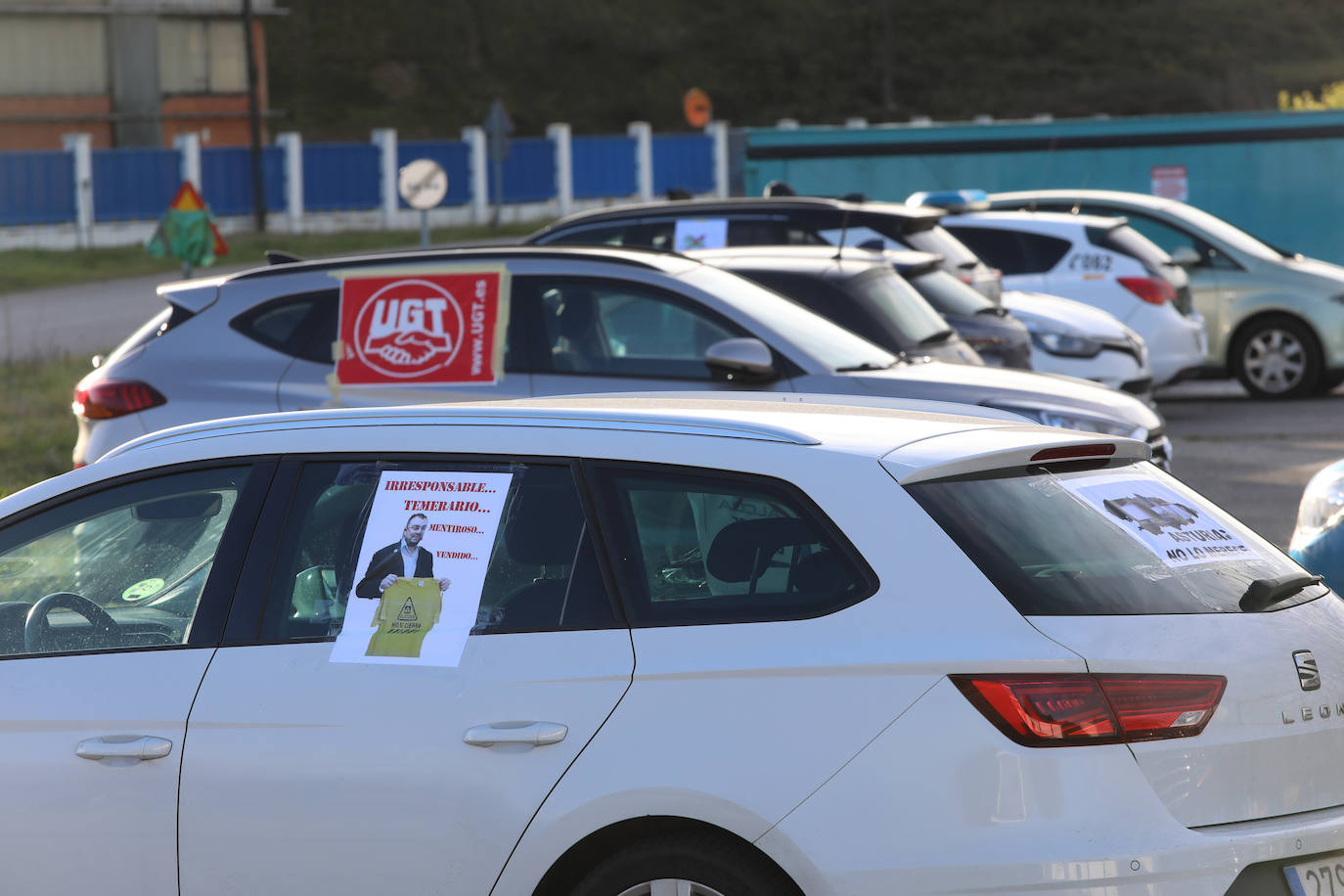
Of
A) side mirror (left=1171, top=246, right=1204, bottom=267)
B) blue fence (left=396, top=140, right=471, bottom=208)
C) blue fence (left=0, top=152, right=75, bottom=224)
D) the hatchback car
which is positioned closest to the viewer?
side mirror (left=1171, top=246, right=1204, bottom=267)

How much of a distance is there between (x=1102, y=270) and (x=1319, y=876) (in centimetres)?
1137

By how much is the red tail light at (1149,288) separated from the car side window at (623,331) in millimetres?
7273

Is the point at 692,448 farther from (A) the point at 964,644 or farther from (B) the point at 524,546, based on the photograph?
(A) the point at 964,644

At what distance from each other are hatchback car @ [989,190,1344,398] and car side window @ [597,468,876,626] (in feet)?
A: 39.1

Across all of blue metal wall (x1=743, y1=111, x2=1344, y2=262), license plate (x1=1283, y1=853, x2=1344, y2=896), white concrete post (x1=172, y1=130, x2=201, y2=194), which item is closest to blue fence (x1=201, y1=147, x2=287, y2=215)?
white concrete post (x1=172, y1=130, x2=201, y2=194)

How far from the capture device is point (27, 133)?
132 feet

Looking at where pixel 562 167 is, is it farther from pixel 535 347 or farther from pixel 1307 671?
pixel 1307 671

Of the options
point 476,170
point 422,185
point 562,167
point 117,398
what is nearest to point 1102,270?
point 422,185

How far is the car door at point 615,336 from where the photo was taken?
24.8 feet

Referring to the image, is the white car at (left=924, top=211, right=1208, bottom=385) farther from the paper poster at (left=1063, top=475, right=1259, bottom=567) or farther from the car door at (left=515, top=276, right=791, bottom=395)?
the paper poster at (left=1063, top=475, right=1259, bottom=567)

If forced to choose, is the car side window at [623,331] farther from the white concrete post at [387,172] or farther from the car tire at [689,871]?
the white concrete post at [387,172]

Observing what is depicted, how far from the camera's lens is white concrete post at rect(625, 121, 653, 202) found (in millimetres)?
43312

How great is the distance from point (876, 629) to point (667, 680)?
41cm

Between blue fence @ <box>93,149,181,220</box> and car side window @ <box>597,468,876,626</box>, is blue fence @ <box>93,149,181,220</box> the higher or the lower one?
the higher one
